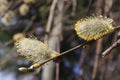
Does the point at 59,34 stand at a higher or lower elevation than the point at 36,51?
higher

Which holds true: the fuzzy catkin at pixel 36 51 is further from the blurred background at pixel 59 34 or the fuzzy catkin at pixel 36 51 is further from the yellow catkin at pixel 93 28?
the blurred background at pixel 59 34

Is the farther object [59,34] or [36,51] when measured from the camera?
[59,34]

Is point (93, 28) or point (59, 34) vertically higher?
point (59, 34)

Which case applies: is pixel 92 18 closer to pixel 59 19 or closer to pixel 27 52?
pixel 27 52

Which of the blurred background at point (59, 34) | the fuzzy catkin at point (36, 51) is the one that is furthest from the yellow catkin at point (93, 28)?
the blurred background at point (59, 34)

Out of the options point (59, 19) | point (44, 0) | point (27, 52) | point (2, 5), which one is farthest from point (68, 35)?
point (27, 52)

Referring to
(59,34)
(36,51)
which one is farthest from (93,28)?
(59,34)

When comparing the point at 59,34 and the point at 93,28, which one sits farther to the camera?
the point at 59,34

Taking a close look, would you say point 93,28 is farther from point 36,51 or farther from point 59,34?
point 59,34
